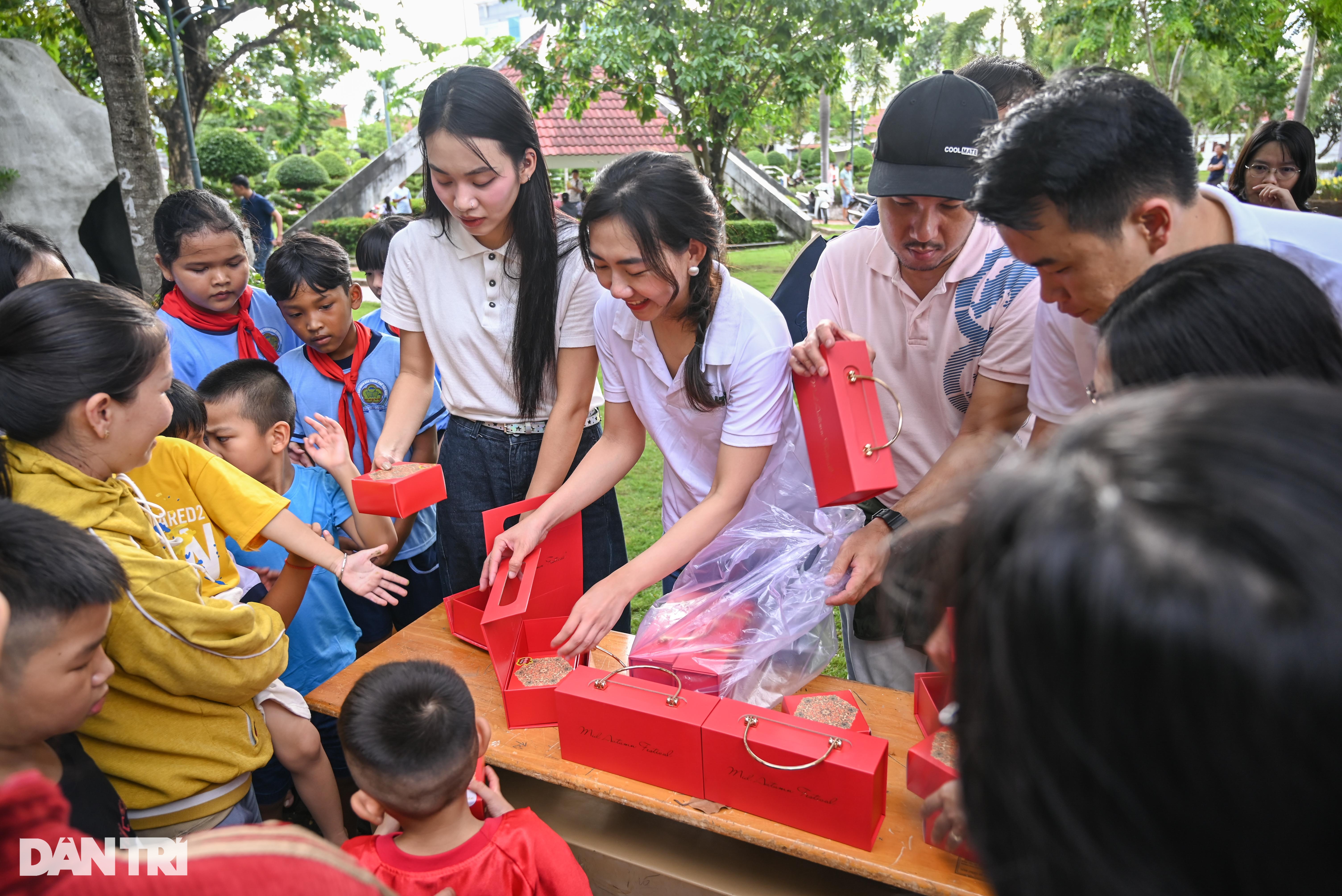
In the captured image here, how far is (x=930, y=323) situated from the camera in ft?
6.75

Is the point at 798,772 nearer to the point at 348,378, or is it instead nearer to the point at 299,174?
the point at 348,378

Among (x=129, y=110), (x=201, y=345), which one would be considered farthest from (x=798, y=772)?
(x=129, y=110)

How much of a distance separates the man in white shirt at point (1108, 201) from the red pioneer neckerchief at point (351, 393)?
83.2 inches

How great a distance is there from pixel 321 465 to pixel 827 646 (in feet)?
5.12

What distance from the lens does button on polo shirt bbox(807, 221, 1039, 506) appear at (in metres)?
1.94

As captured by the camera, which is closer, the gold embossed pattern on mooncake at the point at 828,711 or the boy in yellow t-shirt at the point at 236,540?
the gold embossed pattern on mooncake at the point at 828,711

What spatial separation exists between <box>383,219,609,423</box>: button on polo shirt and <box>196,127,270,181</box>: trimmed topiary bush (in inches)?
641

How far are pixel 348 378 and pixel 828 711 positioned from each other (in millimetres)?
1985

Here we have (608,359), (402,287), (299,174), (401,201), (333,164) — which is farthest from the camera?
(333,164)

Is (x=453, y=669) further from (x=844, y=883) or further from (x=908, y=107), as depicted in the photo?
(x=908, y=107)

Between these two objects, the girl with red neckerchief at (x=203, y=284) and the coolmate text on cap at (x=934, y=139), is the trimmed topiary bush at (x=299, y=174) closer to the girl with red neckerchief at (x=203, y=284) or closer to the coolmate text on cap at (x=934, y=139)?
the girl with red neckerchief at (x=203, y=284)

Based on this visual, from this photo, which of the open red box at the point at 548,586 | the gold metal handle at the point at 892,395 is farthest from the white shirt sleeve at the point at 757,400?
the open red box at the point at 548,586

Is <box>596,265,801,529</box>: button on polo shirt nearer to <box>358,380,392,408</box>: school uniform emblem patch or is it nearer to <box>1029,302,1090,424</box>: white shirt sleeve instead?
<box>1029,302,1090,424</box>: white shirt sleeve

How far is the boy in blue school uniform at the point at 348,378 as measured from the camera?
109 inches
